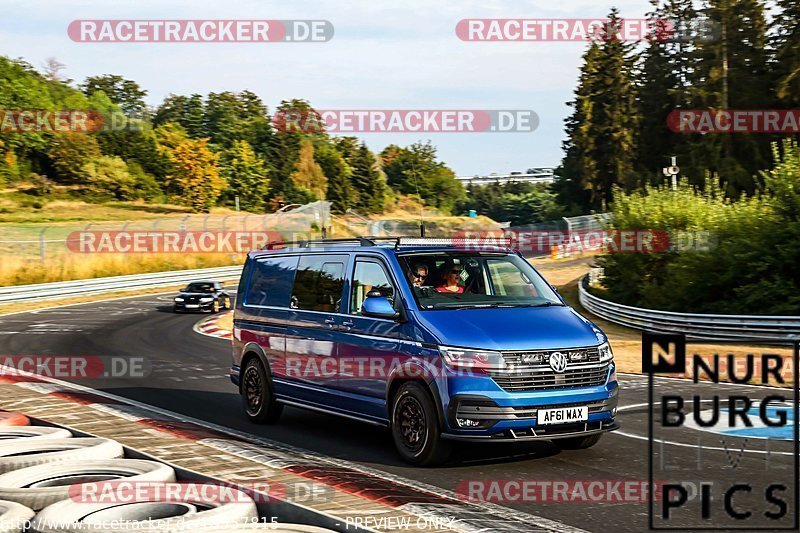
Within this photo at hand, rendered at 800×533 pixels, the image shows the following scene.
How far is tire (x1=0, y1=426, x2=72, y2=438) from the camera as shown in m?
9.62

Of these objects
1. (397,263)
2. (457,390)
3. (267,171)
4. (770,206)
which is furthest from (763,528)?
(267,171)

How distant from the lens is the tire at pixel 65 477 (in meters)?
6.95

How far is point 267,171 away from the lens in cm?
11475

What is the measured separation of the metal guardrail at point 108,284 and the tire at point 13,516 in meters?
37.9

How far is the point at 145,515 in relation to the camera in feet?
21.8

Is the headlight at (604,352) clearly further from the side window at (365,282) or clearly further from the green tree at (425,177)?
the green tree at (425,177)

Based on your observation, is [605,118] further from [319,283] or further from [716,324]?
[319,283]

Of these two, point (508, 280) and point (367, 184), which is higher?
point (367, 184)

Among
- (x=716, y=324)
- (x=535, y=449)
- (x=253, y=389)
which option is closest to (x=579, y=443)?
(x=535, y=449)

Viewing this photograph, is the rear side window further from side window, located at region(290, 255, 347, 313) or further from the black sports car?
the black sports car

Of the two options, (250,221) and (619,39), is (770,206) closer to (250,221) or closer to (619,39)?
(250,221)

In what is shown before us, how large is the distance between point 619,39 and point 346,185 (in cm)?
3906

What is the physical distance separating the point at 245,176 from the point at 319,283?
337 ft

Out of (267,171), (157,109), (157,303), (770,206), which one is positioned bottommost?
(157,303)
